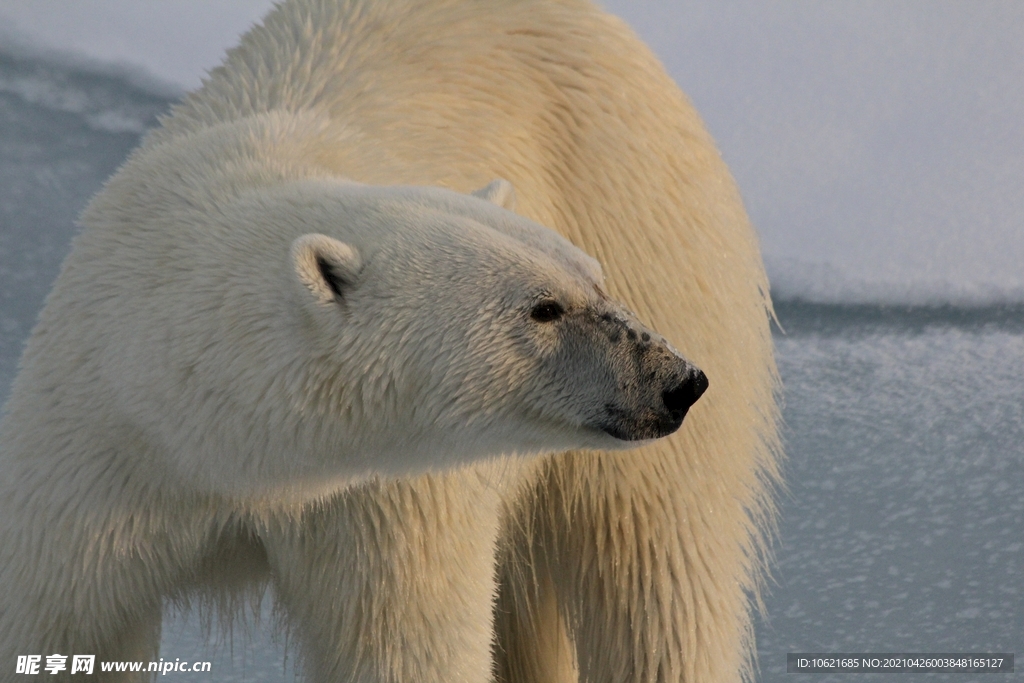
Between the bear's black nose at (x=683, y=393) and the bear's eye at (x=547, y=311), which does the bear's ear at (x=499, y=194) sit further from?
the bear's black nose at (x=683, y=393)

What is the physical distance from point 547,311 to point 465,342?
0.44 feet

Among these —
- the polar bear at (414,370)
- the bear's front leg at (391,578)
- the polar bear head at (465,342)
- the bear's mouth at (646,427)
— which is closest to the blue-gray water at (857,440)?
the polar bear at (414,370)

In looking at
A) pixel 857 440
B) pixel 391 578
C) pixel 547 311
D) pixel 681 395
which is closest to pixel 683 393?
pixel 681 395

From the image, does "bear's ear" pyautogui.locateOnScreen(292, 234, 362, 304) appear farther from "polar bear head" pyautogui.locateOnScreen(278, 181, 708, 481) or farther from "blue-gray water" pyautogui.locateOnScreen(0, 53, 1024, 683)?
"blue-gray water" pyautogui.locateOnScreen(0, 53, 1024, 683)

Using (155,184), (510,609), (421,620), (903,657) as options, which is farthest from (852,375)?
(155,184)

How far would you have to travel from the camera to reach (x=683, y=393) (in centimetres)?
A: 177

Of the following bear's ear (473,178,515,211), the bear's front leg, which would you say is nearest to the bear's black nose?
bear's ear (473,178,515,211)

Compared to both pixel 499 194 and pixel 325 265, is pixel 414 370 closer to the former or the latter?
pixel 325 265

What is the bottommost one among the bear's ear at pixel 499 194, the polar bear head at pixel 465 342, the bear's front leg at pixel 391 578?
the bear's front leg at pixel 391 578

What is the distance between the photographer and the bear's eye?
178 cm

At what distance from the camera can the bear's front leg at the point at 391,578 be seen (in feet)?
6.99

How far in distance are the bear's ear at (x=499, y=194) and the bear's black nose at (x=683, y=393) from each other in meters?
0.46

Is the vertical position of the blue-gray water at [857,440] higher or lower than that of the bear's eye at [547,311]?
higher

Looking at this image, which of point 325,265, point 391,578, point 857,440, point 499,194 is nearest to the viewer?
point 325,265
